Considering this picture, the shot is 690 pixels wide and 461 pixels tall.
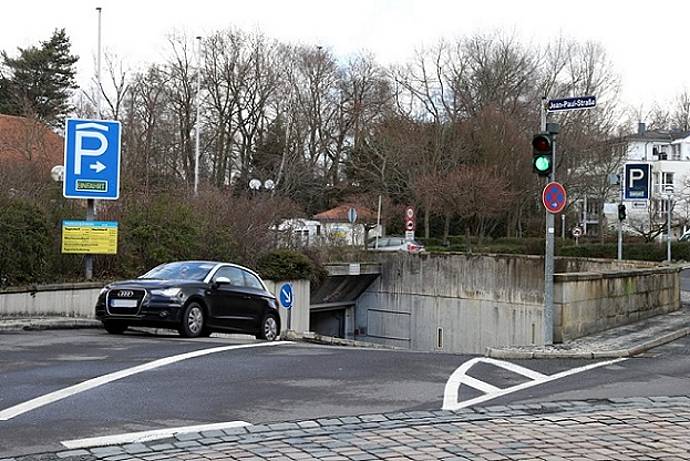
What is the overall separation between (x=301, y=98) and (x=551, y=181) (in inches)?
1902

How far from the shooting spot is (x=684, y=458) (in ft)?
25.3

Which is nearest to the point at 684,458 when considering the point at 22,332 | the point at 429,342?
the point at 22,332

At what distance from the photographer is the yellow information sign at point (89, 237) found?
20969 millimetres

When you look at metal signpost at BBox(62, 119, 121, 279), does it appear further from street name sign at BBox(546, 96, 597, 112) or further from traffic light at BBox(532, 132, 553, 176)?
street name sign at BBox(546, 96, 597, 112)

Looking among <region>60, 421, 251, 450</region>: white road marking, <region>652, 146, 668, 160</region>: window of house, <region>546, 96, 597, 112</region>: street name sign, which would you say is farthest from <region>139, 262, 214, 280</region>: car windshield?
<region>652, 146, 668, 160</region>: window of house

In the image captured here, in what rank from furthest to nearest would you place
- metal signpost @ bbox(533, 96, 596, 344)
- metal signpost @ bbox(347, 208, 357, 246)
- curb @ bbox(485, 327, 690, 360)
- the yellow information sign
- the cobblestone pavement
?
metal signpost @ bbox(347, 208, 357, 246), the yellow information sign, metal signpost @ bbox(533, 96, 596, 344), curb @ bbox(485, 327, 690, 360), the cobblestone pavement

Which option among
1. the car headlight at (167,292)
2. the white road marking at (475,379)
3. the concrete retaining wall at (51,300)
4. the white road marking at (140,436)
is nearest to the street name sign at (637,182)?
the white road marking at (475,379)

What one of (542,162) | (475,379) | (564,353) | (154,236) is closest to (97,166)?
(154,236)

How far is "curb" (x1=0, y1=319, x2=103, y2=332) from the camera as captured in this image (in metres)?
17.4

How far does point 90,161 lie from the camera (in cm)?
2145

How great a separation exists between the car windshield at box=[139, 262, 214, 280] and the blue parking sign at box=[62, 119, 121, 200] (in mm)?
3992

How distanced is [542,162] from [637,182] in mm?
10569

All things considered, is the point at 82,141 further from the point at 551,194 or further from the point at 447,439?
the point at 447,439

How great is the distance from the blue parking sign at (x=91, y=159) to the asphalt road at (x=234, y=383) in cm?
597
